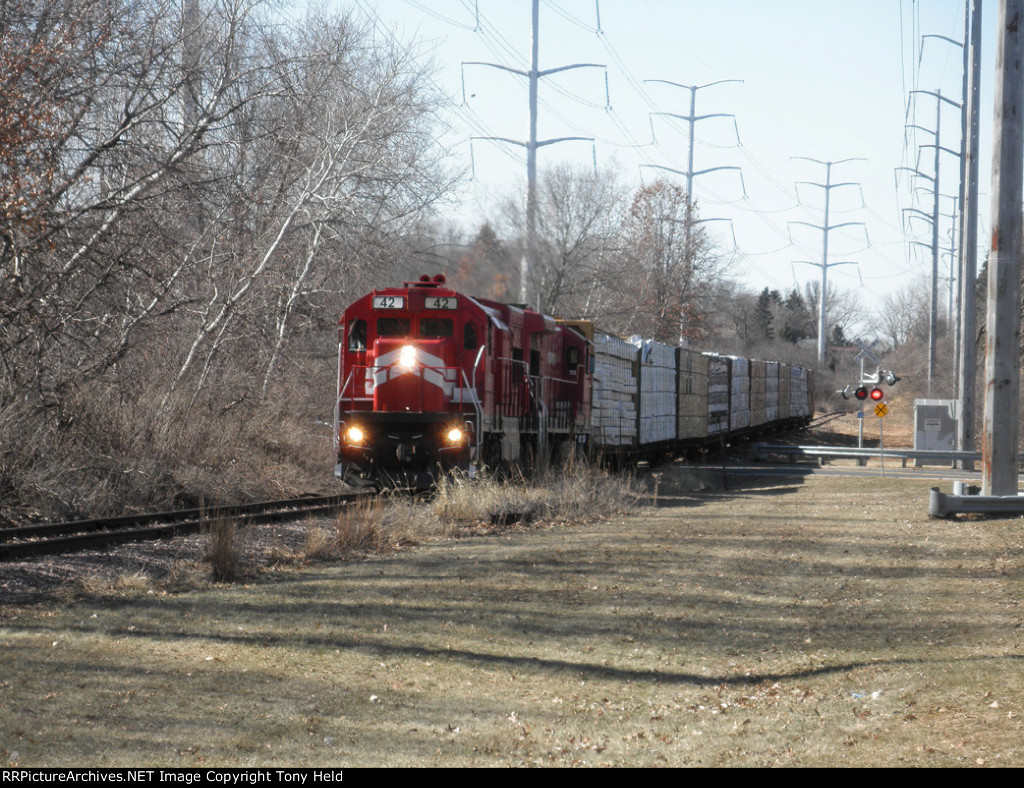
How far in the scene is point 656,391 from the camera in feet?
83.5

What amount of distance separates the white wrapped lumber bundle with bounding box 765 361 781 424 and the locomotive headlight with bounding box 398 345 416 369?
27.7 meters

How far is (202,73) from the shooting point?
15789mm

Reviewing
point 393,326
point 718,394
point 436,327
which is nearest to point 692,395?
point 718,394

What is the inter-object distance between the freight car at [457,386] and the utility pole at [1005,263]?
7060 mm

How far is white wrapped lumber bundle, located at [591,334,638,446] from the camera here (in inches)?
854

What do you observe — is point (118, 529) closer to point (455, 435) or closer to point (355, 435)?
point (355, 435)

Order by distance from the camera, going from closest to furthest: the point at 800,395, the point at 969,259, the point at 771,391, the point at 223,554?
the point at 223,554 → the point at 969,259 → the point at 771,391 → the point at 800,395

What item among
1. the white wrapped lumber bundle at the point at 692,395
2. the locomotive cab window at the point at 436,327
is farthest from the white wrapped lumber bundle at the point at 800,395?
the locomotive cab window at the point at 436,327

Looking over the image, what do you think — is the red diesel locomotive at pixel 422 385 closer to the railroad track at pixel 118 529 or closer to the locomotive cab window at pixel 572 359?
the railroad track at pixel 118 529

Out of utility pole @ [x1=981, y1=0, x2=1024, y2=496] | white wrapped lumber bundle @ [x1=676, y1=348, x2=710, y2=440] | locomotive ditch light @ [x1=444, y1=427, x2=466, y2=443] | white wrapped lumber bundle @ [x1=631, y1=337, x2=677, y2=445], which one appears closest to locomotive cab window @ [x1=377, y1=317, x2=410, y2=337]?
locomotive ditch light @ [x1=444, y1=427, x2=466, y2=443]

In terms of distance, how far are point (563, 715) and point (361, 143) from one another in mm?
16771

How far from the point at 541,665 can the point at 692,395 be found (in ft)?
74.8

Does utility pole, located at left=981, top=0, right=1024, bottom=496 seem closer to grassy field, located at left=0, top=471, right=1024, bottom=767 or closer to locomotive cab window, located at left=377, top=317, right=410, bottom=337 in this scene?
grassy field, located at left=0, top=471, right=1024, bottom=767
